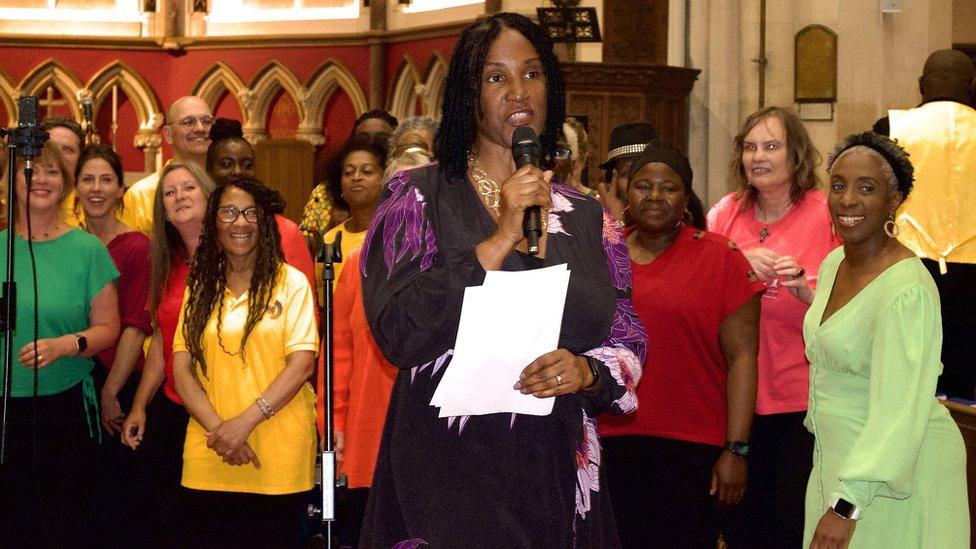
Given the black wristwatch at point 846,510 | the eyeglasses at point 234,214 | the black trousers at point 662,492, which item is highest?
the eyeglasses at point 234,214

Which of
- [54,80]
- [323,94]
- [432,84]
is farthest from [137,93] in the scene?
[432,84]

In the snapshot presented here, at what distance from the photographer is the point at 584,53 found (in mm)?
9258

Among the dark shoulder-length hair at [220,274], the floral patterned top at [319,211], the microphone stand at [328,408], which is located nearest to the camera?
the microphone stand at [328,408]

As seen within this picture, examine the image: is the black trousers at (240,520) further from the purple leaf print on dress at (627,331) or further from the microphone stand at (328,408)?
the purple leaf print on dress at (627,331)

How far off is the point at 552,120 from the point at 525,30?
7.4 inches

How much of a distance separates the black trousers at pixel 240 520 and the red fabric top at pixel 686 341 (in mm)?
1123

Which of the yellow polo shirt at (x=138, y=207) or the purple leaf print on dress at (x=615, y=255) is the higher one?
the yellow polo shirt at (x=138, y=207)

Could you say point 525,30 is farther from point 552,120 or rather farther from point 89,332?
point 89,332

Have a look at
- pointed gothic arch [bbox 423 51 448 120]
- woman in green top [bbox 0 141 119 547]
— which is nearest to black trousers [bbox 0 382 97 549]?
woman in green top [bbox 0 141 119 547]

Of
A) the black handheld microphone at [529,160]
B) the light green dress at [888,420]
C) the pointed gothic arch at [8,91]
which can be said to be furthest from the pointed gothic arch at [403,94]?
the black handheld microphone at [529,160]

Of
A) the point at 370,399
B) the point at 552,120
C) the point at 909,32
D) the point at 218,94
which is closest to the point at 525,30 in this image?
the point at 552,120

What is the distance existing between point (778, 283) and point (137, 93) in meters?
13.4

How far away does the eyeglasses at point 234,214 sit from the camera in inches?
168

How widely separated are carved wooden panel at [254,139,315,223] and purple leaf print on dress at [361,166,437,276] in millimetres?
12080
